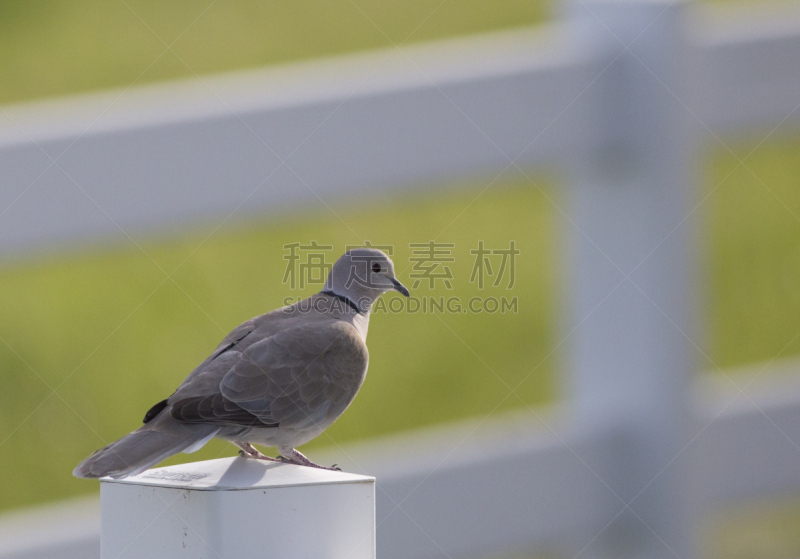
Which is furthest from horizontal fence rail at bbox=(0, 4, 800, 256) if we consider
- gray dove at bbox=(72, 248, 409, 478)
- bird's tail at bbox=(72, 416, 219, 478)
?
bird's tail at bbox=(72, 416, 219, 478)

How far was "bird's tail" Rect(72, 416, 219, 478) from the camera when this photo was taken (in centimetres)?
105

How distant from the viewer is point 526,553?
2.83m

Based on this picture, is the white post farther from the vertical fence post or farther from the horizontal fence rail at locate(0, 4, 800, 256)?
the vertical fence post

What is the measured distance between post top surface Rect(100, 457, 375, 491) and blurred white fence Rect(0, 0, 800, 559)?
49.6 inches

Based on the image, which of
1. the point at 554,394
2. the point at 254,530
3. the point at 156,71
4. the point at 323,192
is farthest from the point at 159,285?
the point at 254,530

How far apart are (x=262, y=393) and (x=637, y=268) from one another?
168 cm

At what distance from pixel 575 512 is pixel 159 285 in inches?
57.9

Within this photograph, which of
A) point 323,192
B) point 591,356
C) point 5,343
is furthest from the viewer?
point 591,356

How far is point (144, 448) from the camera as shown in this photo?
1.11 metres

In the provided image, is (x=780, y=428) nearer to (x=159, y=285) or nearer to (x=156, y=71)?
(x=159, y=285)

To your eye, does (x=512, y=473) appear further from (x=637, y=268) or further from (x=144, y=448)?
(x=144, y=448)

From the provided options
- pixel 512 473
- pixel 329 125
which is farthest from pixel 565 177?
pixel 512 473

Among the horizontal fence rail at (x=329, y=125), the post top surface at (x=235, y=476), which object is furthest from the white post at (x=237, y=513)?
the horizontal fence rail at (x=329, y=125)

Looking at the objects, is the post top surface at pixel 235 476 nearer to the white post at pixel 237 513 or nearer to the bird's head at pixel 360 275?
the white post at pixel 237 513
